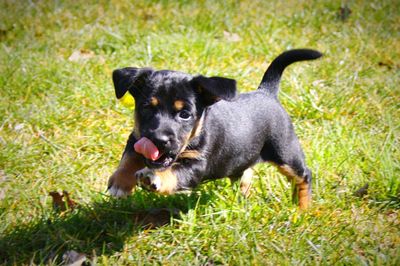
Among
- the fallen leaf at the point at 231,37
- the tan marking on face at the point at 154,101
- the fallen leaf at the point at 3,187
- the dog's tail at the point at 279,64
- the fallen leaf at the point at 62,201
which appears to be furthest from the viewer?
the fallen leaf at the point at 231,37

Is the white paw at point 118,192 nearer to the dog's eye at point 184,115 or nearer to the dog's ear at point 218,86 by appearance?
the dog's eye at point 184,115

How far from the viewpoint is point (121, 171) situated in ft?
10.2

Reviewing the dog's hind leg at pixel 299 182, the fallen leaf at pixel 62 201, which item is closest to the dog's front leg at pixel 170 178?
the fallen leaf at pixel 62 201

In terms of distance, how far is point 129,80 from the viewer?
10.1 ft

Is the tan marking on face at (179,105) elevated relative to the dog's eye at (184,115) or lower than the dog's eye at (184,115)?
elevated

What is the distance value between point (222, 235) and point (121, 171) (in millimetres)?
718

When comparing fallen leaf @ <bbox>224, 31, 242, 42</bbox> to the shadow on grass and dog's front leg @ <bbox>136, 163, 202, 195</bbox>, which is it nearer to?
the shadow on grass

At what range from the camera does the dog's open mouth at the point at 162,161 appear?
9.78 ft

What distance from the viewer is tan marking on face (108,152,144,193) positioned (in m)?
3.10

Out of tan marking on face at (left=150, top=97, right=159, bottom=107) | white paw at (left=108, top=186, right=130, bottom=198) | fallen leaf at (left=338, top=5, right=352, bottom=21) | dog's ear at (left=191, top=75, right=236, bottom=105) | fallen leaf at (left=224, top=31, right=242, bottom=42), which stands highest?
dog's ear at (left=191, top=75, right=236, bottom=105)

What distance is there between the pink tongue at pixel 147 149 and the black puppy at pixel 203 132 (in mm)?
30

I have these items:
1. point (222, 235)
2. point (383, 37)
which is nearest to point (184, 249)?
point (222, 235)

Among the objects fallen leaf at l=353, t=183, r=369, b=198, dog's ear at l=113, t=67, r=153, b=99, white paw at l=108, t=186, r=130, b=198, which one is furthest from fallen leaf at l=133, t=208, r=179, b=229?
fallen leaf at l=353, t=183, r=369, b=198

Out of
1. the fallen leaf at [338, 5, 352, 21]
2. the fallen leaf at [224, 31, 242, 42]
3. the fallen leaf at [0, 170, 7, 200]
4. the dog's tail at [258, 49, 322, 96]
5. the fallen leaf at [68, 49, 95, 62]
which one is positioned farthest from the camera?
the fallen leaf at [338, 5, 352, 21]
